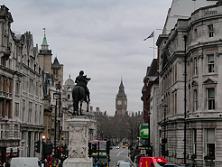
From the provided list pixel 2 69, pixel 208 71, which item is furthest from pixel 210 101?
pixel 2 69

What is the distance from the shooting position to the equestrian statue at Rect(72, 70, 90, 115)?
2920 centimetres

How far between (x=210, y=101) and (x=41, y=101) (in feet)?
131

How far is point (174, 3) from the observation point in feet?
263

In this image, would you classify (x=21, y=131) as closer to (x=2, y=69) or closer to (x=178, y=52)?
(x=2, y=69)

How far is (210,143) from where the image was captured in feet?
161

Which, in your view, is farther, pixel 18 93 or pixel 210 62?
pixel 18 93

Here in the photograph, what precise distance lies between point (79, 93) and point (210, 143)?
23030mm

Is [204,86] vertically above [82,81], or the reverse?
[204,86]

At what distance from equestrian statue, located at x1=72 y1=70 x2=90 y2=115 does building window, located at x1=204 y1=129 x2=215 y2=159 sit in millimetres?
21793

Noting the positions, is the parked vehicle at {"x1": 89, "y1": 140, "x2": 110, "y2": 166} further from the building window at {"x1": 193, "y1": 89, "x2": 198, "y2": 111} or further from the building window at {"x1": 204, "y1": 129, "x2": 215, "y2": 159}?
the building window at {"x1": 204, "y1": 129, "x2": 215, "y2": 159}

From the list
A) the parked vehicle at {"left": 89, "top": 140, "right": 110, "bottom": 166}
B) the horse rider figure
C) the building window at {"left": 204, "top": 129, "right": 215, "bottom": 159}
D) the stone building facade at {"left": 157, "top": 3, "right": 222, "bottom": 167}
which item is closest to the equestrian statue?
the horse rider figure

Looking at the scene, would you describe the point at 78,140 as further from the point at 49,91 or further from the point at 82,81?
the point at 49,91

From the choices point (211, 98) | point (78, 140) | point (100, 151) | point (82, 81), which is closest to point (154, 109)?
point (100, 151)

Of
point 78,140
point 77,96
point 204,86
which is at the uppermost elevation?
point 204,86
